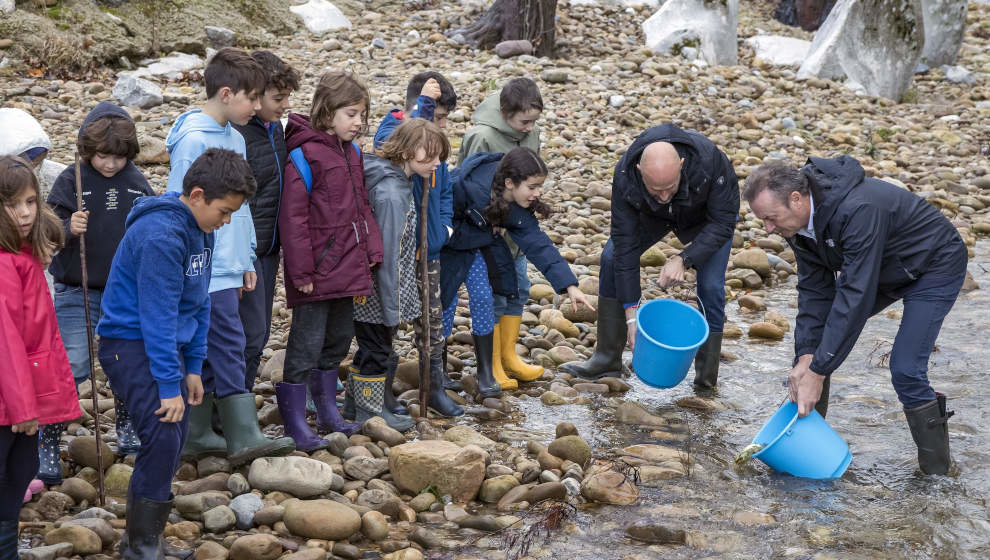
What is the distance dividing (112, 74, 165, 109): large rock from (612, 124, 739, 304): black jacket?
578cm

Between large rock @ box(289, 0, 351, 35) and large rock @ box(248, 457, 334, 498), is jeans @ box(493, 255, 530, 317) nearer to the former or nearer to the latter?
large rock @ box(248, 457, 334, 498)

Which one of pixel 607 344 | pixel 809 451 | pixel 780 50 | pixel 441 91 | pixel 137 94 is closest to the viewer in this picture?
pixel 809 451

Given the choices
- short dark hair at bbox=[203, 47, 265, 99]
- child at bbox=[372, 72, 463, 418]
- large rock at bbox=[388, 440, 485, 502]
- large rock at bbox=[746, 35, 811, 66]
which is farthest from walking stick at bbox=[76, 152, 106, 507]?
large rock at bbox=[746, 35, 811, 66]

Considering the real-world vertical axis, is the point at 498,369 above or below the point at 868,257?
below

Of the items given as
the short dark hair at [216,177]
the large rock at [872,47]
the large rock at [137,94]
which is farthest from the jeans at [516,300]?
the large rock at [872,47]

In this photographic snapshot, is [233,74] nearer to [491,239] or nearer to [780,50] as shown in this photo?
[491,239]

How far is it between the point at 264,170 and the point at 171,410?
4.45ft

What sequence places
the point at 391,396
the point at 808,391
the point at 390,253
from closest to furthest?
the point at 808,391, the point at 390,253, the point at 391,396

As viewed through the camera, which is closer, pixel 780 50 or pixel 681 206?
pixel 681 206

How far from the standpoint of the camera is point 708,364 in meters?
5.29

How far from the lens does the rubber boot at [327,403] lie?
168 inches

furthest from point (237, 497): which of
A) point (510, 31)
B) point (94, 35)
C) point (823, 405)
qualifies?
point (510, 31)

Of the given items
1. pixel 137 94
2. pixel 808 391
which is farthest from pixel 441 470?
pixel 137 94

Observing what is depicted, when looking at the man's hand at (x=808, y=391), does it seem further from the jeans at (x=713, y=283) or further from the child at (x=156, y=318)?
the child at (x=156, y=318)
